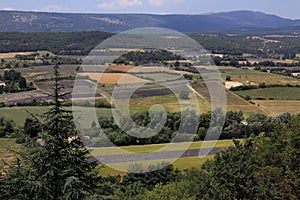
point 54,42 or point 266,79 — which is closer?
point 266,79

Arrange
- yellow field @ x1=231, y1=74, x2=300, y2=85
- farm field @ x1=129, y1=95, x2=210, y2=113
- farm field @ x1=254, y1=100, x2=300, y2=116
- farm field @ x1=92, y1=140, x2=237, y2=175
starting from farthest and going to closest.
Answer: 1. yellow field @ x1=231, y1=74, x2=300, y2=85
2. farm field @ x1=254, y1=100, x2=300, y2=116
3. farm field @ x1=129, y1=95, x2=210, y2=113
4. farm field @ x1=92, y1=140, x2=237, y2=175

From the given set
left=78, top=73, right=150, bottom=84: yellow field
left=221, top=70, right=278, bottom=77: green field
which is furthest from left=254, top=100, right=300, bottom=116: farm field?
left=78, top=73, right=150, bottom=84: yellow field

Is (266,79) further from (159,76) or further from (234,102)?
(234,102)

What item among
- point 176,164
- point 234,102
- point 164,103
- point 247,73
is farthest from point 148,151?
point 247,73

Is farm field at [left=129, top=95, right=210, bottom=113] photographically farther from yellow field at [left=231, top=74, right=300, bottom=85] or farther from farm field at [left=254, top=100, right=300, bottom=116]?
yellow field at [left=231, top=74, right=300, bottom=85]

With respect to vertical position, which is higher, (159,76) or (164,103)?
(159,76)

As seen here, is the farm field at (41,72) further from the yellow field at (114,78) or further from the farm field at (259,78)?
the farm field at (259,78)

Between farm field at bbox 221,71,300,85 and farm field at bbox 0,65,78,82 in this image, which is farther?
farm field at bbox 0,65,78,82
